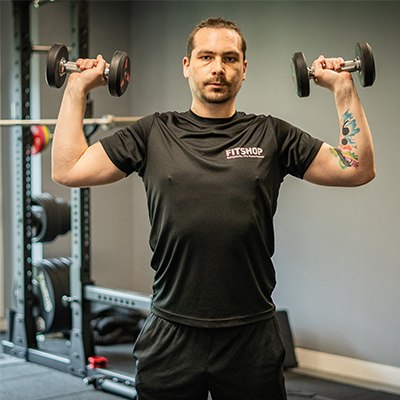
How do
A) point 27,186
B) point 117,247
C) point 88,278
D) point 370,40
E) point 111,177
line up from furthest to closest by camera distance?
point 117,247, point 27,186, point 88,278, point 370,40, point 111,177

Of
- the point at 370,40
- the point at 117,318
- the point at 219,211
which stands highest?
the point at 370,40

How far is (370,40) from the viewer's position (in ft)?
10.7

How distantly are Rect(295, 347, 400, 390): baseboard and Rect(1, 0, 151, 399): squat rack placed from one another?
1.24 meters

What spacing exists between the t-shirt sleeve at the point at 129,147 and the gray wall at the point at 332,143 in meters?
2.07

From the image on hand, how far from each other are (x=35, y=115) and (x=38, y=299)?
1544 mm

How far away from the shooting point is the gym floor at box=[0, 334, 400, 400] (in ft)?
10.0

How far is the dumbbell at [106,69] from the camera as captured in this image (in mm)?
1605

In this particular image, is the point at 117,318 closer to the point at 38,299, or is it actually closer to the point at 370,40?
the point at 38,299

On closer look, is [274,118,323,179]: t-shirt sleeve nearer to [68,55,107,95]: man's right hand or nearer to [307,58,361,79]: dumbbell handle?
[307,58,361,79]: dumbbell handle

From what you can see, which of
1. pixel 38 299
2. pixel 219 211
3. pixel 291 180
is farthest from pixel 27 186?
pixel 219 211

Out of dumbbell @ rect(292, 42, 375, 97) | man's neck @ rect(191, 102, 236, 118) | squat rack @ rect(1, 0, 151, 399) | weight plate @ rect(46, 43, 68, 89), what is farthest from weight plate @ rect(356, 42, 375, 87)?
squat rack @ rect(1, 0, 151, 399)

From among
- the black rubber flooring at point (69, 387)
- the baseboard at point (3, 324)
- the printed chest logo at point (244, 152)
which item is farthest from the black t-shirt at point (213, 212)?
the baseboard at point (3, 324)

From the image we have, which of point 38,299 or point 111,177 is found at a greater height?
point 111,177

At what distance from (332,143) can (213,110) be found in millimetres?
2042
